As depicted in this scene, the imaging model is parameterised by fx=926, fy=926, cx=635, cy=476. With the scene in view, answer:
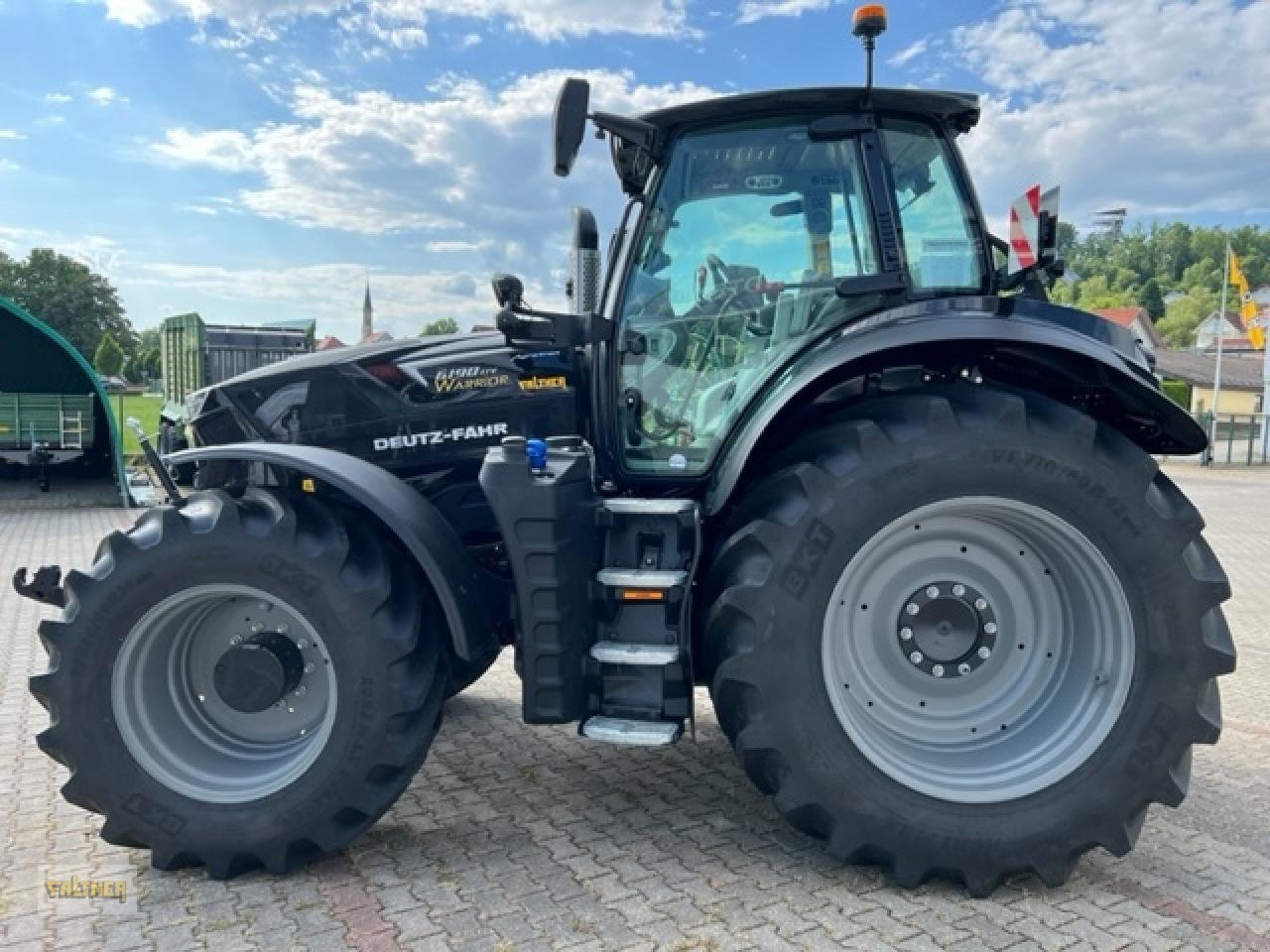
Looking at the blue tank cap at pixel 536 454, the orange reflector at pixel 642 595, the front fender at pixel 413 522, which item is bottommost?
the orange reflector at pixel 642 595

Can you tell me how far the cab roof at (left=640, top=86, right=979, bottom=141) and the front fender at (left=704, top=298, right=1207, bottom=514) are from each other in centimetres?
79

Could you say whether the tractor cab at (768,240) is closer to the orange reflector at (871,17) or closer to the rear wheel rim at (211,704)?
the orange reflector at (871,17)

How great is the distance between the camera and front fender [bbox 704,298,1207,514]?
Result: 309 centimetres

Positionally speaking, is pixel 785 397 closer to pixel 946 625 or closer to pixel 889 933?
pixel 946 625

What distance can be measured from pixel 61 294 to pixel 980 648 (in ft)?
276

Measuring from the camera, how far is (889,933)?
110 inches

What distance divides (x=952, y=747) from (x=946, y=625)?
44cm

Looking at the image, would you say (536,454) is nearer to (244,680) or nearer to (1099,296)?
(244,680)

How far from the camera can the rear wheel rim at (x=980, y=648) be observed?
3111 mm

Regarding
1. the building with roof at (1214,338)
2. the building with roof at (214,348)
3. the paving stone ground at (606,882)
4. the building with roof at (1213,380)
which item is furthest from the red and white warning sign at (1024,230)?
the building with roof at (1214,338)

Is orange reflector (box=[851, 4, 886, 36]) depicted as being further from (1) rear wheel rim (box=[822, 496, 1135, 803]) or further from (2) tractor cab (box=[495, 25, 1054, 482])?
(1) rear wheel rim (box=[822, 496, 1135, 803])

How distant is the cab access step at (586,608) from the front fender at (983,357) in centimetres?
35

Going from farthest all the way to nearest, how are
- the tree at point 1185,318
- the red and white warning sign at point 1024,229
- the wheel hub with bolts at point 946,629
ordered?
the tree at point 1185,318 → the red and white warning sign at point 1024,229 → the wheel hub with bolts at point 946,629

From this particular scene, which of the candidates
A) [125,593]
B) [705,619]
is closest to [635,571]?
[705,619]
